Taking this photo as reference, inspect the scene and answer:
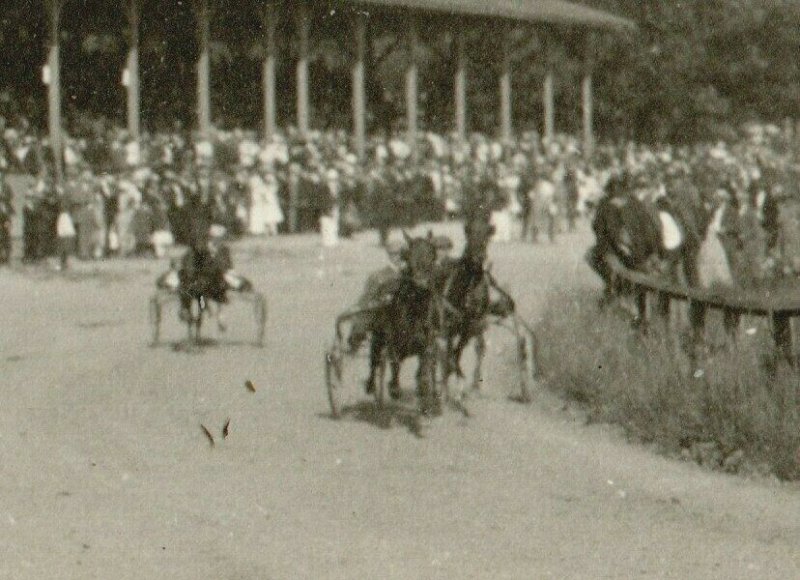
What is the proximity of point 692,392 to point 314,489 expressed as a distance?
3.01m

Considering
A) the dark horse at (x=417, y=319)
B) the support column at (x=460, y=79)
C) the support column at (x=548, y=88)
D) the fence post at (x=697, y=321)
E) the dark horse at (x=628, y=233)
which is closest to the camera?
the dark horse at (x=417, y=319)

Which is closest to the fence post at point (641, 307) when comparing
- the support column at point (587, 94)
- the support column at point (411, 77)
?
the support column at point (411, 77)

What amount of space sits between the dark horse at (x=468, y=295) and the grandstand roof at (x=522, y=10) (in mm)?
23565

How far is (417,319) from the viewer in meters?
12.9

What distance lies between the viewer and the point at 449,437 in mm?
12648

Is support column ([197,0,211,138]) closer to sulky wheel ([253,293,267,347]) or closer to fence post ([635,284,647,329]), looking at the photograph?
sulky wheel ([253,293,267,347])

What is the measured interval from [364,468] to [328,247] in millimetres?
21699

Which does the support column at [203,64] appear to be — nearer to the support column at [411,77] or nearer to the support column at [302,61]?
the support column at [302,61]

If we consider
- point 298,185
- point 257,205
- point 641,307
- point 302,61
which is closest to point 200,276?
point 641,307

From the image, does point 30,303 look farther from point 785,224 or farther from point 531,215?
point 531,215

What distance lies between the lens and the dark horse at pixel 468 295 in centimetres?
1297

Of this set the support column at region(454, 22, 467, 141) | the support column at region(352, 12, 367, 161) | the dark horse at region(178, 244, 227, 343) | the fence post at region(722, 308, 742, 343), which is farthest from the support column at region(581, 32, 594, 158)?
the fence post at region(722, 308, 742, 343)

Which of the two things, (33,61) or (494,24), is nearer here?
(33,61)

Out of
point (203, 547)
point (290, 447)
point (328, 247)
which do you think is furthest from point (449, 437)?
point (328, 247)
